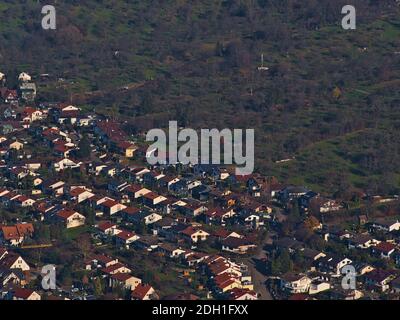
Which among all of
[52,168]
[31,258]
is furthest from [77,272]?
[52,168]

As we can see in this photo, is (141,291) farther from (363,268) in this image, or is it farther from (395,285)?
(395,285)

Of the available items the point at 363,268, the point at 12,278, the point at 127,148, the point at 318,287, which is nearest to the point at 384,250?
the point at 363,268

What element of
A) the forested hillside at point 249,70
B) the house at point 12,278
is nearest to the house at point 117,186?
the forested hillside at point 249,70

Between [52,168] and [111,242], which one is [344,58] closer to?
[52,168]

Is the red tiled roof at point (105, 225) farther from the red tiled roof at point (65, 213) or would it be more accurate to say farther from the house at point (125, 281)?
the house at point (125, 281)
